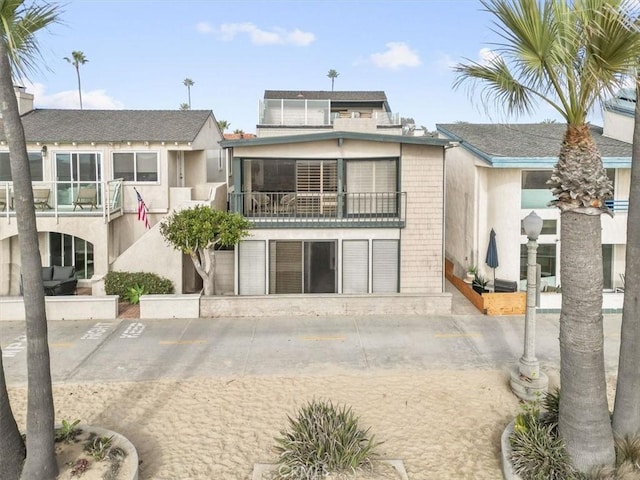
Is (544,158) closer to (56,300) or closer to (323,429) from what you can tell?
(323,429)

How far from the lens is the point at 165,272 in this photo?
19.7 m

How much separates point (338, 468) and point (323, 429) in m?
0.62

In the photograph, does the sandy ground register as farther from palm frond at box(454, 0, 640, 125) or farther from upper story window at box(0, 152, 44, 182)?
upper story window at box(0, 152, 44, 182)

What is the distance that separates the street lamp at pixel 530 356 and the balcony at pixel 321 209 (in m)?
7.47

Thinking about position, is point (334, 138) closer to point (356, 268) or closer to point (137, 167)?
point (356, 268)

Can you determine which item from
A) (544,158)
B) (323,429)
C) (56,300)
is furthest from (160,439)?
(544,158)

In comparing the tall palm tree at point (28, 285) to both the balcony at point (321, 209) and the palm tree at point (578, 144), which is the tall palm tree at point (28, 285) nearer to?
the palm tree at point (578, 144)

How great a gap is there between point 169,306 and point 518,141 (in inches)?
589

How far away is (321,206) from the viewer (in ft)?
65.7

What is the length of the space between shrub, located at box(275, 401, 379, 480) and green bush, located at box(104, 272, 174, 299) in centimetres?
1163

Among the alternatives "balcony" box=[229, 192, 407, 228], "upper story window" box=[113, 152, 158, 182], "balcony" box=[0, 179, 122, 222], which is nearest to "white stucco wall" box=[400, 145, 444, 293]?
"balcony" box=[229, 192, 407, 228]

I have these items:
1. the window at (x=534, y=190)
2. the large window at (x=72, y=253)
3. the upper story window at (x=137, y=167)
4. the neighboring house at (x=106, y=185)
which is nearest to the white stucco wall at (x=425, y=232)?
the window at (x=534, y=190)

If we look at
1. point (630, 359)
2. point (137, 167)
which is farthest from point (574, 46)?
point (137, 167)

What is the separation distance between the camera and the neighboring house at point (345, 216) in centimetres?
1919
